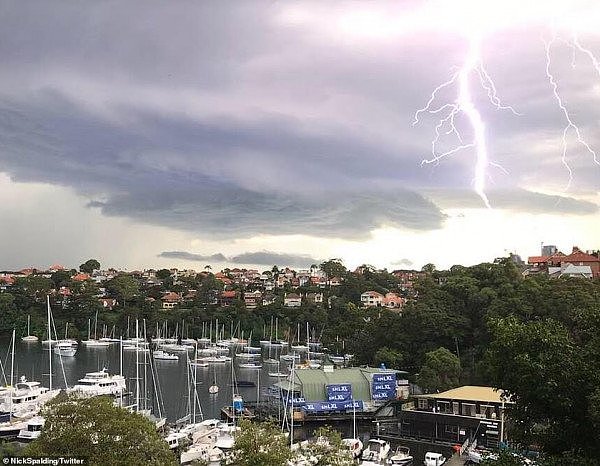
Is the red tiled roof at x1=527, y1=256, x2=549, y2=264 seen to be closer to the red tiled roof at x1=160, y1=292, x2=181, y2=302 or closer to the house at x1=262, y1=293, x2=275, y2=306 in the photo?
the house at x1=262, y1=293, x2=275, y2=306

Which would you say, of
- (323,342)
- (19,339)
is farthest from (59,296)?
(323,342)

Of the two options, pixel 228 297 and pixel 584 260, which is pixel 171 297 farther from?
pixel 584 260

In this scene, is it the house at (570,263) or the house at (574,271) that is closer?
the house at (574,271)

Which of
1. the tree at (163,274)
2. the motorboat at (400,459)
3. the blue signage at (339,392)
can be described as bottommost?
the motorboat at (400,459)

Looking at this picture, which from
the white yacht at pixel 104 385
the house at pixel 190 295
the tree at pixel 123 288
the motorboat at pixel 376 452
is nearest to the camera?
the motorboat at pixel 376 452

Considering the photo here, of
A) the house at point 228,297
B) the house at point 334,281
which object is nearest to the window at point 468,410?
the house at point 228,297

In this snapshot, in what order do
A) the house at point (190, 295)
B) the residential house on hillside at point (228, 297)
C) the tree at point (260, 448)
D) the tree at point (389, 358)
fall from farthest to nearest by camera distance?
the house at point (190, 295), the residential house on hillside at point (228, 297), the tree at point (389, 358), the tree at point (260, 448)

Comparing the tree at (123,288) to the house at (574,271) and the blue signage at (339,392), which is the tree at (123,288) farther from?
the blue signage at (339,392)
